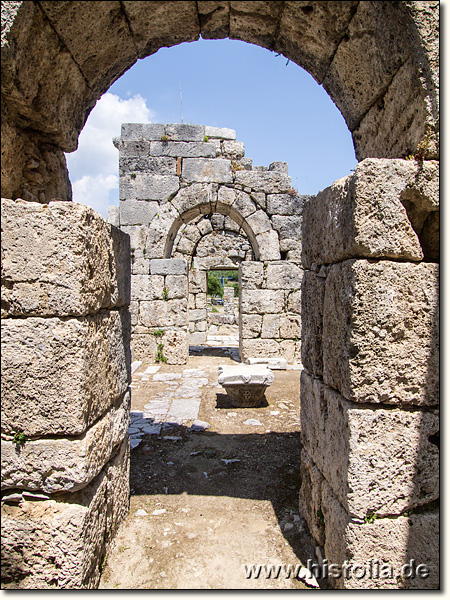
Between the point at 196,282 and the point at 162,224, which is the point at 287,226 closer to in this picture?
the point at 162,224

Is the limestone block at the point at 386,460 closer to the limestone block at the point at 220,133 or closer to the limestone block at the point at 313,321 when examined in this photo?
the limestone block at the point at 313,321

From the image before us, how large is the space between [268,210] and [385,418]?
7.09 metres

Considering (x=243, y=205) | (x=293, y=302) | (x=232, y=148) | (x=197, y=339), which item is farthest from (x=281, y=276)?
(x=197, y=339)

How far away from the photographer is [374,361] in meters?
2.09

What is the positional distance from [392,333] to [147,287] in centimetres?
715

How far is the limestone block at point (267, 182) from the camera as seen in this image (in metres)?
8.73

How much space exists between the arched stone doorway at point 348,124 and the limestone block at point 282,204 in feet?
18.0

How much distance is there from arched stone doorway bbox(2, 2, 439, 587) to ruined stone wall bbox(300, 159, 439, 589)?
10mm

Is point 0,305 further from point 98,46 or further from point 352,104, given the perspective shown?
point 352,104

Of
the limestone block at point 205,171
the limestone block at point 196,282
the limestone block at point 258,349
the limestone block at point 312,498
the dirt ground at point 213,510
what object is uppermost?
the limestone block at point 205,171

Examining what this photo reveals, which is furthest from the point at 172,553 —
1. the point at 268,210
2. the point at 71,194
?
the point at 268,210

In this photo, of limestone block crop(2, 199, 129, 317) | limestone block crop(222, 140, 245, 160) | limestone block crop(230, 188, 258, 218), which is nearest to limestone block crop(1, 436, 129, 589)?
limestone block crop(2, 199, 129, 317)

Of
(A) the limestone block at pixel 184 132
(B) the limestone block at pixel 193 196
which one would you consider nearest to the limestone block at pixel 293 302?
(B) the limestone block at pixel 193 196

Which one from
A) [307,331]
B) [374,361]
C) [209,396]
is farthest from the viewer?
[209,396]
